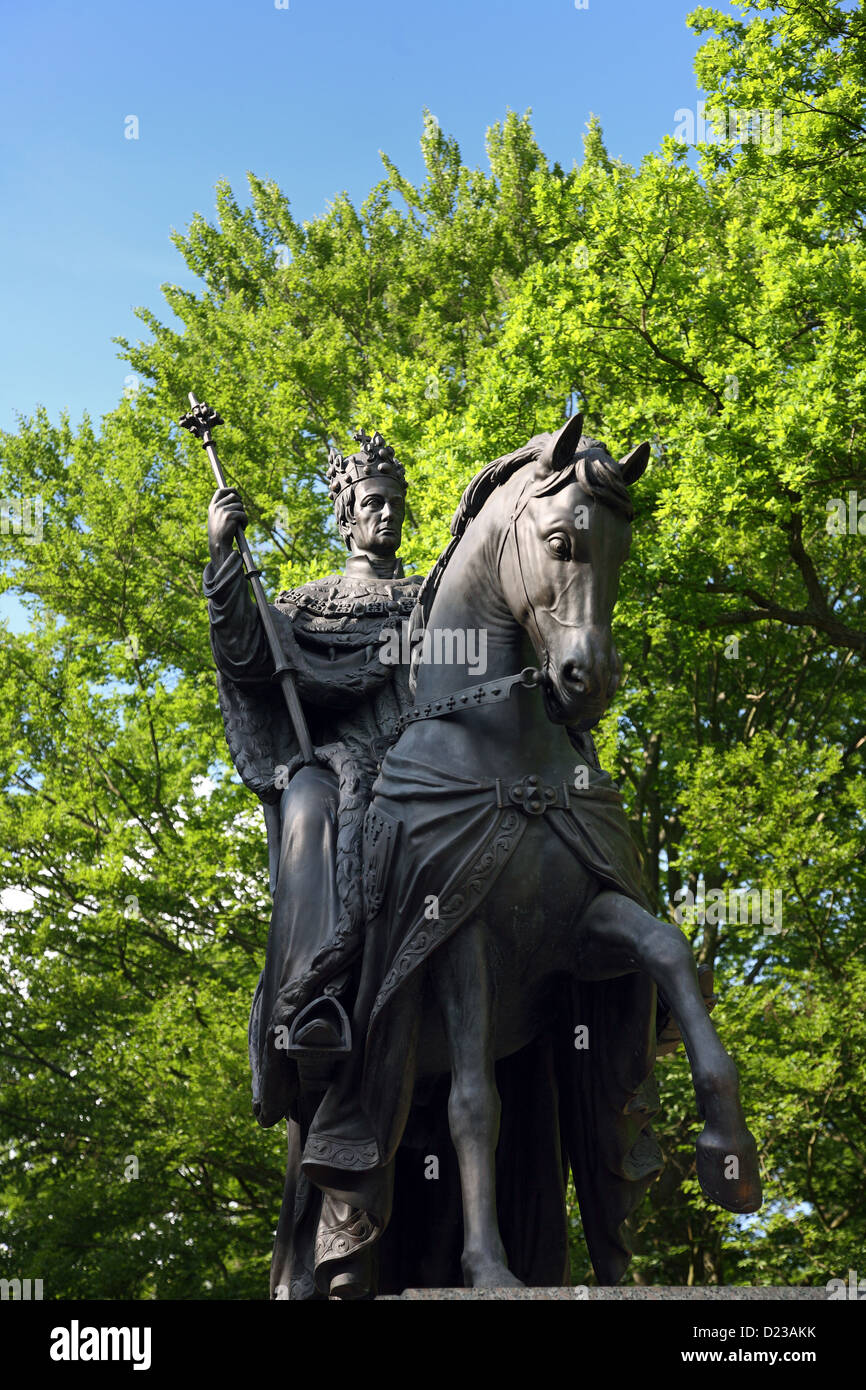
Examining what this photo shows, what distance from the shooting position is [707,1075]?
4.15 meters

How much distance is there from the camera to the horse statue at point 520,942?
4328 millimetres

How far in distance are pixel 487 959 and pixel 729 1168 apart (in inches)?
36.8

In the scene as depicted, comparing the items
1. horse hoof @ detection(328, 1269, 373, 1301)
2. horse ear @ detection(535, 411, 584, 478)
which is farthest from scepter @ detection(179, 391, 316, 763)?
horse hoof @ detection(328, 1269, 373, 1301)

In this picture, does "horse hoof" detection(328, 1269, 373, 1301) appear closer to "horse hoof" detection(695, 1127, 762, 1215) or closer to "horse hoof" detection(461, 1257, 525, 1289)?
"horse hoof" detection(461, 1257, 525, 1289)

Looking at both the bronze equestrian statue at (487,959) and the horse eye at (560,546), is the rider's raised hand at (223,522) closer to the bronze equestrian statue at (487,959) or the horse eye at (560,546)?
the bronze equestrian statue at (487,959)

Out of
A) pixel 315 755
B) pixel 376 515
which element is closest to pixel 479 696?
pixel 315 755

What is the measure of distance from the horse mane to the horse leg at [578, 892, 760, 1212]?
4.30 ft

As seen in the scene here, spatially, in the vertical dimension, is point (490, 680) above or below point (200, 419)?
below

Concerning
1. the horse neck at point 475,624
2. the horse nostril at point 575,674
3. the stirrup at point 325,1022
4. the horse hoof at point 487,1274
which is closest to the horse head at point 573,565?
the horse nostril at point 575,674

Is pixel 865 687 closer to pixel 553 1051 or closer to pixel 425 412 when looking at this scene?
pixel 425 412

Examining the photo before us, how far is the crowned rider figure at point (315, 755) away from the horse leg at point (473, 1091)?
39 cm

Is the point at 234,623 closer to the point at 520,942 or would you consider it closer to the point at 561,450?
the point at 561,450
